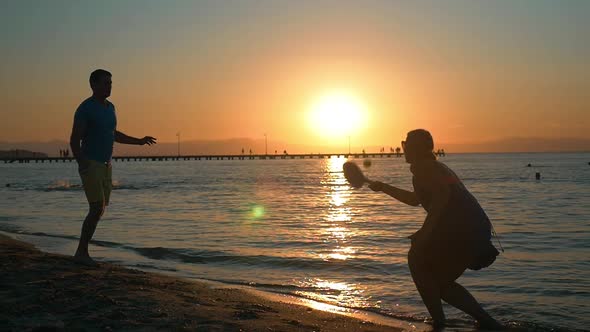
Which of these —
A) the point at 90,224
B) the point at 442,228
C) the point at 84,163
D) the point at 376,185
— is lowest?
the point at 90,224

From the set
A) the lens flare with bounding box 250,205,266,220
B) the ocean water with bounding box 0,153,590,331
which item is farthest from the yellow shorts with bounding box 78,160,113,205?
the lens flare with bounding box 250,205,266,220

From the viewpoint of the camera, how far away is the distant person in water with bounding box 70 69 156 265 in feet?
22.2

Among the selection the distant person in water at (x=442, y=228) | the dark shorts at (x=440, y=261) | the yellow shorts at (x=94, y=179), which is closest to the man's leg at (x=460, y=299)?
the distant person in water at (x=442, y=228)

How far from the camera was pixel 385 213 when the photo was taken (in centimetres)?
1986

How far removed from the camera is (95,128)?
6.84m

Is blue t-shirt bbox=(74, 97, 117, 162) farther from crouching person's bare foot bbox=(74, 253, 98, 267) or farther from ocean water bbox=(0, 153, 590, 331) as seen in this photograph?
ocean water bbox=(0, 153, 590, 331)

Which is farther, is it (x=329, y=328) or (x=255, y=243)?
(x=255, y=243)

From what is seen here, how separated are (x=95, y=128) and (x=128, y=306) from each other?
96.6 inches

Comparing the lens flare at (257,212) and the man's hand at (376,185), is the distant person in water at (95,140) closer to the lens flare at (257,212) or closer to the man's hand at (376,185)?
the man's hand at (376,185)

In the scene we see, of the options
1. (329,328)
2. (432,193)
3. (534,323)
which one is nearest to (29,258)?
(329,328)

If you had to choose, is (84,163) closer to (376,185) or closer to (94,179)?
(94,179)

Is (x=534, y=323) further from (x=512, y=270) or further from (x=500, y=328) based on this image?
(x=512, y=270)

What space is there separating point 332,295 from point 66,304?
11.5 feet

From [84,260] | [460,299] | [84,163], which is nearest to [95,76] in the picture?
[84,163]
